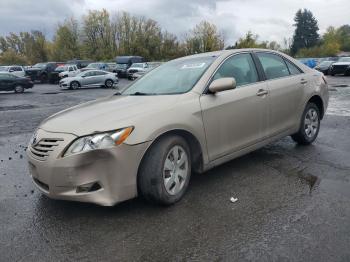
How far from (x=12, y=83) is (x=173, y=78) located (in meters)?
21.0

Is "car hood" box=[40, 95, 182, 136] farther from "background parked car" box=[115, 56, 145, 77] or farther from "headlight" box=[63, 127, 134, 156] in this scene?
"background parked car" box=[115, 56, 145, 77]

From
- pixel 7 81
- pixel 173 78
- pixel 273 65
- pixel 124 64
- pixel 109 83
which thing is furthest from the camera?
pixel 124 64

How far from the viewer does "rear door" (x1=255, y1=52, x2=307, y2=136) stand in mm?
4648

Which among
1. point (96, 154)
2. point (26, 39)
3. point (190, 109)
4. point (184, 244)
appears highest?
point (26, 39)

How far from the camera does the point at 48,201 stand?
3.79m

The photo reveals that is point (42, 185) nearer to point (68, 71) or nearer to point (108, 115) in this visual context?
point (108, 115)

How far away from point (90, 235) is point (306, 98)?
3856 millimetres

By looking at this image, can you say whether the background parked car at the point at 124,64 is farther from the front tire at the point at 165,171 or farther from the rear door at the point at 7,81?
the front tire at the point at 165,171

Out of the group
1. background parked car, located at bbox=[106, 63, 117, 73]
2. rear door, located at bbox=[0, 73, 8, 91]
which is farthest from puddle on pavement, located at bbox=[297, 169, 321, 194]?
background parked car, located at bbox=[106, 63, 117, 73]

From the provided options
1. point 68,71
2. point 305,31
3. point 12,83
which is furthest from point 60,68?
point 305,31

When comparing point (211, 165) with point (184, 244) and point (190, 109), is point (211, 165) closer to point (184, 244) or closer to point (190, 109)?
point (190, 109)

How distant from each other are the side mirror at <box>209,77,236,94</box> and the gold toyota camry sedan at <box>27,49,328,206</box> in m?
0.01

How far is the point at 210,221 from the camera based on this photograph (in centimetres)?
317

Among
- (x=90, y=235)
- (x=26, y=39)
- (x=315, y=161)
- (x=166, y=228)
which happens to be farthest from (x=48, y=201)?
(x=26, y=39)
